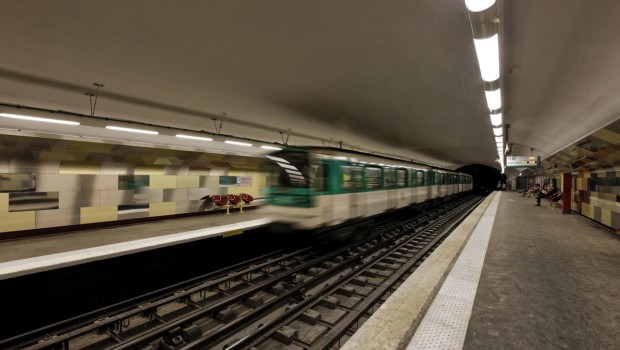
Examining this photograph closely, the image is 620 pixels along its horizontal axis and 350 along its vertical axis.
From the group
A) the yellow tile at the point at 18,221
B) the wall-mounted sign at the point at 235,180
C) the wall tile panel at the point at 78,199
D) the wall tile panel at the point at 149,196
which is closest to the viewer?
the yellow tile at the point at 18,221

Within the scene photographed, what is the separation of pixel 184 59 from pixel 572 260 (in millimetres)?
7716

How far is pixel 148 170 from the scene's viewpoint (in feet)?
32.1

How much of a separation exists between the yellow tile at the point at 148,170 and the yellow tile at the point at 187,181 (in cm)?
76

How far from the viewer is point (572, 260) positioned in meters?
5.09

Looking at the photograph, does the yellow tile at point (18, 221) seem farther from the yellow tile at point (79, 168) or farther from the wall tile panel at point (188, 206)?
the wall tile panel at point (188, 206)

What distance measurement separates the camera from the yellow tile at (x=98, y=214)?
8.48 meters

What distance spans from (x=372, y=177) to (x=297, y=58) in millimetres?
4573

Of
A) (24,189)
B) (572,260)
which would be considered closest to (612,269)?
(572,260)

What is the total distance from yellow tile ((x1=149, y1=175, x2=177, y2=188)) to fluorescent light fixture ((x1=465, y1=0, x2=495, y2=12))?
10452mm

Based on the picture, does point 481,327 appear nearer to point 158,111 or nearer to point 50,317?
point 50,317

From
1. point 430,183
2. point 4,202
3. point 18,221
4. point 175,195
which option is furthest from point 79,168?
point 430,183

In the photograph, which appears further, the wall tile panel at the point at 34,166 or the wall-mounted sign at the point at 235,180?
the wall-mounted sign at the point at 235,180

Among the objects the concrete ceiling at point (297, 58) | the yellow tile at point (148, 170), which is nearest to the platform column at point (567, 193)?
the concrete ceiling at point (297, 58)

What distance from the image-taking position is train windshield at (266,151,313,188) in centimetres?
608
